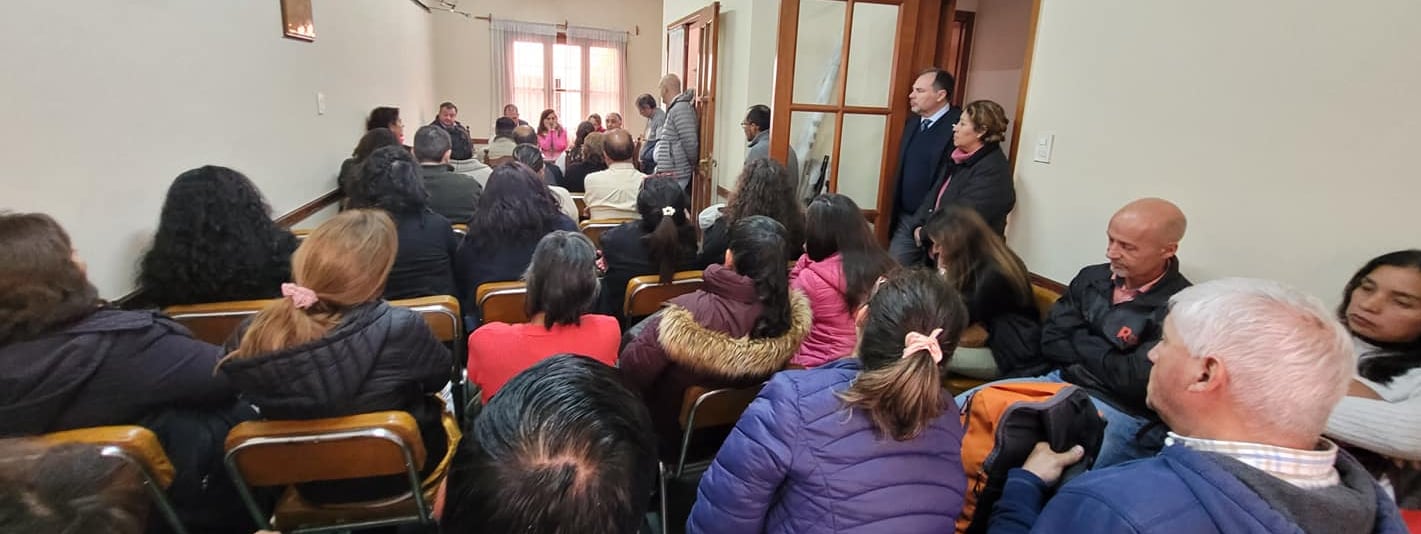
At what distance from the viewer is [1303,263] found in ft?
5.61

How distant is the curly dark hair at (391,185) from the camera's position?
2314mm

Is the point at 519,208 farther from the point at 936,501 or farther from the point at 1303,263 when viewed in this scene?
the point at 1303,263

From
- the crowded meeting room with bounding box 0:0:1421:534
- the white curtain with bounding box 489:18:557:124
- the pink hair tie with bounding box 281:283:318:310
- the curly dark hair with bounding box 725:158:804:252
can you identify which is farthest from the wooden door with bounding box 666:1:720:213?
the pink hair tie with bounding box 281:283:318:310

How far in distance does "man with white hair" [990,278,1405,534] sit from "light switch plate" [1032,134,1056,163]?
1801 mm

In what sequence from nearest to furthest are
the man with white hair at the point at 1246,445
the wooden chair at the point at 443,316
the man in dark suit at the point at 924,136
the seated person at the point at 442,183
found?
the man with white hair at the point at 1246,445 < the wooden chair at the point at 443,316 < the man in dark suit at the point at 924,136 < the seated person at the point at 442,183

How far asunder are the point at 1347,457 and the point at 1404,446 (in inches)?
25.4

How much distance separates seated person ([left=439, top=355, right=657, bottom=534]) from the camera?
1.94ft

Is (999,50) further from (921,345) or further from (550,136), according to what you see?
(550,136)

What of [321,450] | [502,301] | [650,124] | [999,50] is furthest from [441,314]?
[999,50]

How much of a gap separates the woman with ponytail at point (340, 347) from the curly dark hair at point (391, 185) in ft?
3.07

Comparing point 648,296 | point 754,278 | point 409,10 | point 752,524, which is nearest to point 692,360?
point 754,278

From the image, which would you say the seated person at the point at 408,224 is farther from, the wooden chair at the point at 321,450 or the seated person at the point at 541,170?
the wooden chair at the point at 321,450

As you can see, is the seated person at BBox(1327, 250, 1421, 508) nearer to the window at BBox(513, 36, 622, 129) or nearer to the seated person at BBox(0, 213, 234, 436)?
the seated person at BBox(0, 213, 234, 436)

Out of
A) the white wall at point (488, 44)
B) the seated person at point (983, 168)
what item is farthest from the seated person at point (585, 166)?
the white wall at point (488, 44)
